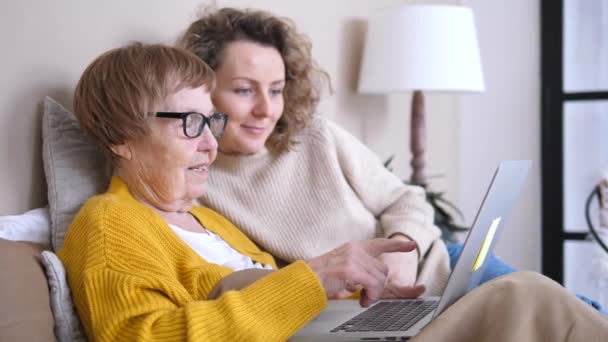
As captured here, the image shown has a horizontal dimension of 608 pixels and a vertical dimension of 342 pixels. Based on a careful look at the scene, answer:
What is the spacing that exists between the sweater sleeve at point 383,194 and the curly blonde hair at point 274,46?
Result: 5.2 inches

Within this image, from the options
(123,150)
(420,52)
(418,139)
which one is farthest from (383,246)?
(418,139)

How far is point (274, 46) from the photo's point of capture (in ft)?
7.95

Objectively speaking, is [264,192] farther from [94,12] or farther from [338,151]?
[94,12]

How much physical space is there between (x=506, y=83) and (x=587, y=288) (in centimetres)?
108

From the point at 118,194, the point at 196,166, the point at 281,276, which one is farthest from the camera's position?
the point at 196,166

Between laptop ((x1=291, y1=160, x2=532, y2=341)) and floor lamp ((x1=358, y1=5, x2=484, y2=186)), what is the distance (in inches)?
62.9

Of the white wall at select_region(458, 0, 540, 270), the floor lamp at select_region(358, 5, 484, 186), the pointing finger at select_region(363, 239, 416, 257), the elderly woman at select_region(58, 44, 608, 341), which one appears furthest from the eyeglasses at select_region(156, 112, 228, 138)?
the white wall at select_region(458, 0, 540, 270)

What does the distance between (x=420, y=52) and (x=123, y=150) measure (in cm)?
188

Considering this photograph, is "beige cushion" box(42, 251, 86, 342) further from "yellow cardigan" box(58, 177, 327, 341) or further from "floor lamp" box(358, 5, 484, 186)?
"floor lamp" box(358, 5, 484, 186)

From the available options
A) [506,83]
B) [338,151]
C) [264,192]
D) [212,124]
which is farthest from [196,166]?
[506,83]

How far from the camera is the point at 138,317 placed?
4.81 feet

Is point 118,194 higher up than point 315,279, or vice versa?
point 118,194

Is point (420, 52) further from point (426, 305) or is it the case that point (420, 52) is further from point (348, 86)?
point (426, 305)

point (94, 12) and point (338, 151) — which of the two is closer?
point (94, 12)
